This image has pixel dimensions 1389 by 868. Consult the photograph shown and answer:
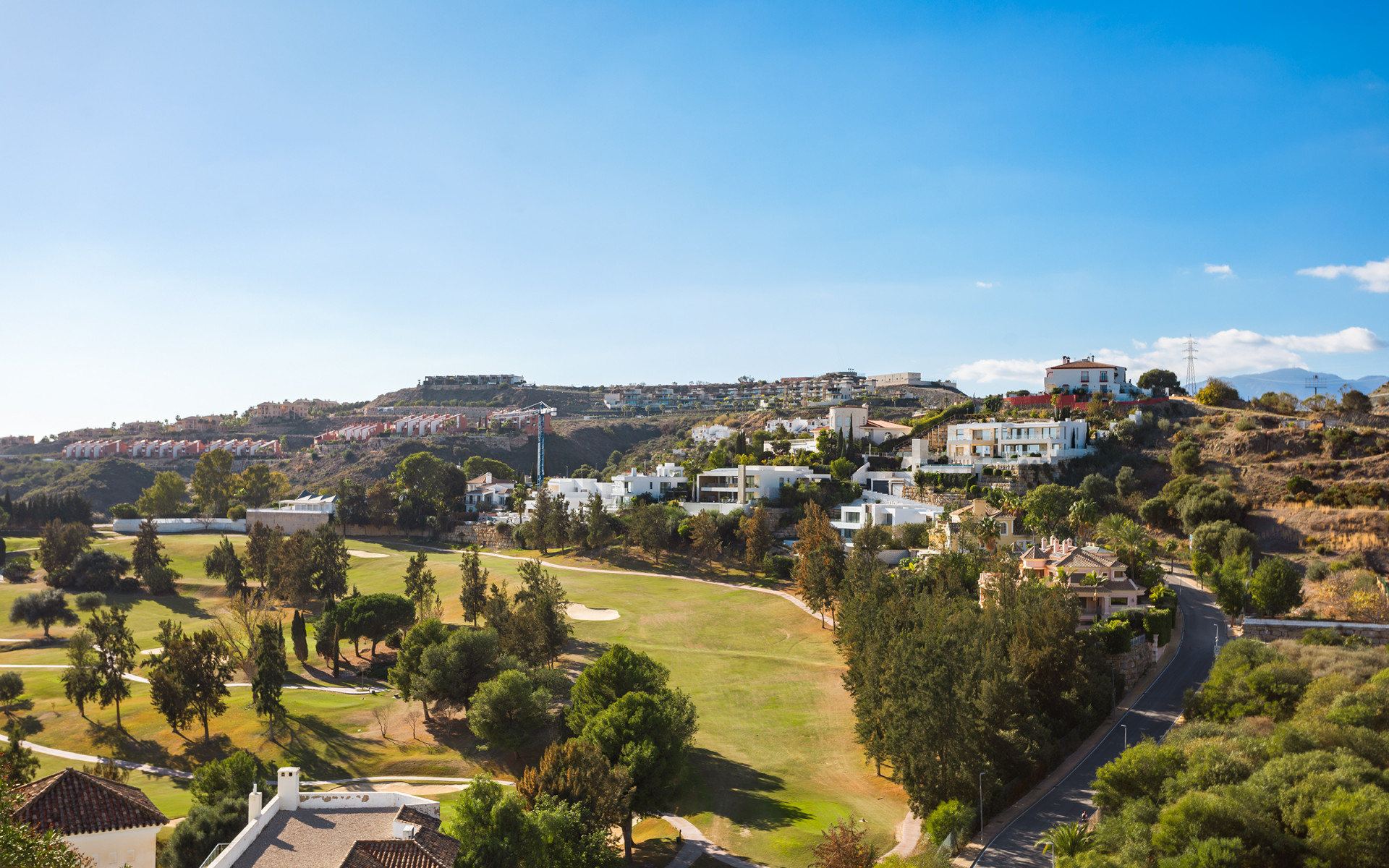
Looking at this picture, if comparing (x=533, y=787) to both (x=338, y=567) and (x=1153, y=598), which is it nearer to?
(x=1153, y=598)

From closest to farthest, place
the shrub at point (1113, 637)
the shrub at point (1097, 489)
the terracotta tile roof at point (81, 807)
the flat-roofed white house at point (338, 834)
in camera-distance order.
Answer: the flat-roofed white house at point (338, 834)
the terracotta tile roof at point (81, 807)
the shrub at point (1113, 637)
the shrub at point (1097, 489)

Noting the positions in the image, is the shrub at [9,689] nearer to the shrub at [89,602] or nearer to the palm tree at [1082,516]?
the shrub at [89,602]

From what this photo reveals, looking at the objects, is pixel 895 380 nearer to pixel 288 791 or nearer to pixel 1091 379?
pixel 1091 379

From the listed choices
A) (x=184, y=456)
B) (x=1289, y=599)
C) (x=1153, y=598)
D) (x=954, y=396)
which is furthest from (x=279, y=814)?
(x=184, y=456)

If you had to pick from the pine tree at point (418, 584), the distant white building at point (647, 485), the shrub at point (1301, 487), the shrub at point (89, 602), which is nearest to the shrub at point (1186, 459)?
the shrub at point (1301, 487)

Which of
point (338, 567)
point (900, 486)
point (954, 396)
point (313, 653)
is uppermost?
point (954, 396)

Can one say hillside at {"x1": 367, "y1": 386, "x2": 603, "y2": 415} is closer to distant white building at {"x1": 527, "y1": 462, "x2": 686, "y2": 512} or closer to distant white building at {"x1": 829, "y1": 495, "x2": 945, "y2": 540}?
distant white building at {"x1": 527, "y1": 462, "x2": 686, "y2": 512}
